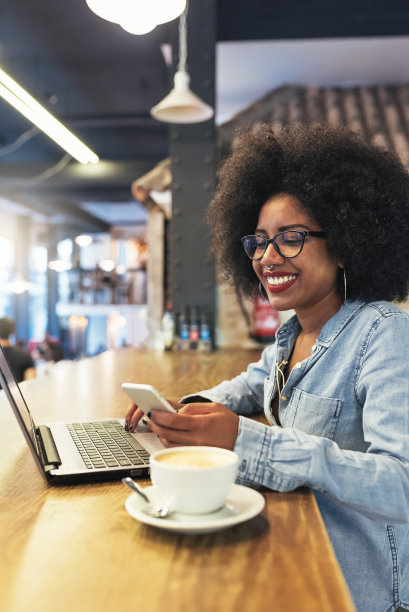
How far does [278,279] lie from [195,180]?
8.66 ft

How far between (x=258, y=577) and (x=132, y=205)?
13.6m

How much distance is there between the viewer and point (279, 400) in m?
1.42

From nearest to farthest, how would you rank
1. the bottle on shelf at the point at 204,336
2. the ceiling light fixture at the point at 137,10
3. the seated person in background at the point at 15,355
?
the ceiling light fixture at the point at 137,10
the bottle on shelf at the point at 204,336
the seated person in background at the point at 15,355

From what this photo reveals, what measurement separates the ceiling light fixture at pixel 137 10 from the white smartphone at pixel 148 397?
1.40 metres

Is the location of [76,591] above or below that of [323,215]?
below

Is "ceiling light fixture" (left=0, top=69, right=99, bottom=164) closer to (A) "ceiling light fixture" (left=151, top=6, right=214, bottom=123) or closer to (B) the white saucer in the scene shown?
(A) "ceiling light fixture" (left=151, top=6, right=214, bottom=123)

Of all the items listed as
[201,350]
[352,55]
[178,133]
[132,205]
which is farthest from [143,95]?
[132,205]

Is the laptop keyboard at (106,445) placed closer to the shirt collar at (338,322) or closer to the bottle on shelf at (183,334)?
the shirt collar at (338,322)

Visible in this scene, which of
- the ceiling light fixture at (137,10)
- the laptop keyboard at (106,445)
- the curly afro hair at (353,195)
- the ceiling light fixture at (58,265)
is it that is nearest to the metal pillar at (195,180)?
the ceiling light fixture at (137,10)

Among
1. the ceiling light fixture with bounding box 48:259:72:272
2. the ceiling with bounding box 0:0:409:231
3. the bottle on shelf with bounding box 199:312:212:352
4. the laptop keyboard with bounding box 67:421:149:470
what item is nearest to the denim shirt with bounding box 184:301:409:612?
the laptop keyboard with bounding box 67:421:149:470

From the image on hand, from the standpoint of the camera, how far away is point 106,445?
123cm

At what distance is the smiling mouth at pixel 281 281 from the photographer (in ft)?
4.56

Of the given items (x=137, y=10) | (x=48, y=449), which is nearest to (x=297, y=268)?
(x=48, y=449)

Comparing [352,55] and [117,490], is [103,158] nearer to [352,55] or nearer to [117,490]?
[352,55]
